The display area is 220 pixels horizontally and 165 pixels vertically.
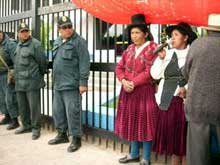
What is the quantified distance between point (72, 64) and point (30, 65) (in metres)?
0.97

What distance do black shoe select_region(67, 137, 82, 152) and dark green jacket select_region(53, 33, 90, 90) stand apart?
0.74 metres

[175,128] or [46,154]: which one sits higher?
[175,128]

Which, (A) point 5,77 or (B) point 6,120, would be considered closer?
(A) point 5,77

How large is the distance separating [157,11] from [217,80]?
96 centimetres

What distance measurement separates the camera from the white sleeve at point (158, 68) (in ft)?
13.0

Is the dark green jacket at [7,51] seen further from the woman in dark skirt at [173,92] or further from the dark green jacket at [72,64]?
the woman in dark skirt at [173,92]

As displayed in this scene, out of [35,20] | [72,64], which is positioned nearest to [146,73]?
[72,64]

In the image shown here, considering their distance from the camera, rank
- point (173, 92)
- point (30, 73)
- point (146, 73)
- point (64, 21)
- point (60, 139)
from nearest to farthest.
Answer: point (173, 92)
point (146, 73)
point (64, 21)
point (60, 139)
point (30, 73)

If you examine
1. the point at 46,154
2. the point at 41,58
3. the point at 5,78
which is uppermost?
the point at 41,58

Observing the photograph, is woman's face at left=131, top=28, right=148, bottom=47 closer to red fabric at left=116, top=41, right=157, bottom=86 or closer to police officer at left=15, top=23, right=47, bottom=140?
red fabric at left=116, top=41, right=157, bottom=86

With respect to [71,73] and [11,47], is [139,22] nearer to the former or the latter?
[71,73]

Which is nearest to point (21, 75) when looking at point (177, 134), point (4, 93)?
point (4, 93)

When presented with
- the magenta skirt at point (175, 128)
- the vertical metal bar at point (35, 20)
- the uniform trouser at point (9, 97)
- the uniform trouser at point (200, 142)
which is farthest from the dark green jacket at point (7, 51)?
the uniform trouser at point (200, 142)

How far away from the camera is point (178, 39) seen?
12.2 feet
